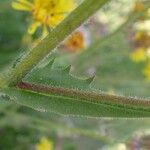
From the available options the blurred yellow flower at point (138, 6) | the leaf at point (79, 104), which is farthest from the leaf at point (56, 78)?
the blurred yellow flower at point (138, 6)

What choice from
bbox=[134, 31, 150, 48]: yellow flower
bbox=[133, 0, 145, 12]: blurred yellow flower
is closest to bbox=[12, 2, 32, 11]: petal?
bbox=[133, 0, 145, 12]: blurred yellow flower

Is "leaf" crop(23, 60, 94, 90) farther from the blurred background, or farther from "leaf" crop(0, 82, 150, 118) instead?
the blurred background

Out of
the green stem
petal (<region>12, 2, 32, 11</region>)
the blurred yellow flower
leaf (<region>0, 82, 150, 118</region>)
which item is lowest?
the blurred yellow flower

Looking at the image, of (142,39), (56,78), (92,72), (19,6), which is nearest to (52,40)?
(56,78)

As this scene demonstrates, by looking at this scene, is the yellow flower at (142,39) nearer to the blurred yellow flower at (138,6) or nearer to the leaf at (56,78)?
the blurred yellow flower at (138,6)

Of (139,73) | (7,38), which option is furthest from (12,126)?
(139,73)

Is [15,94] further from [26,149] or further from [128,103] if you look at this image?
[26,149]
